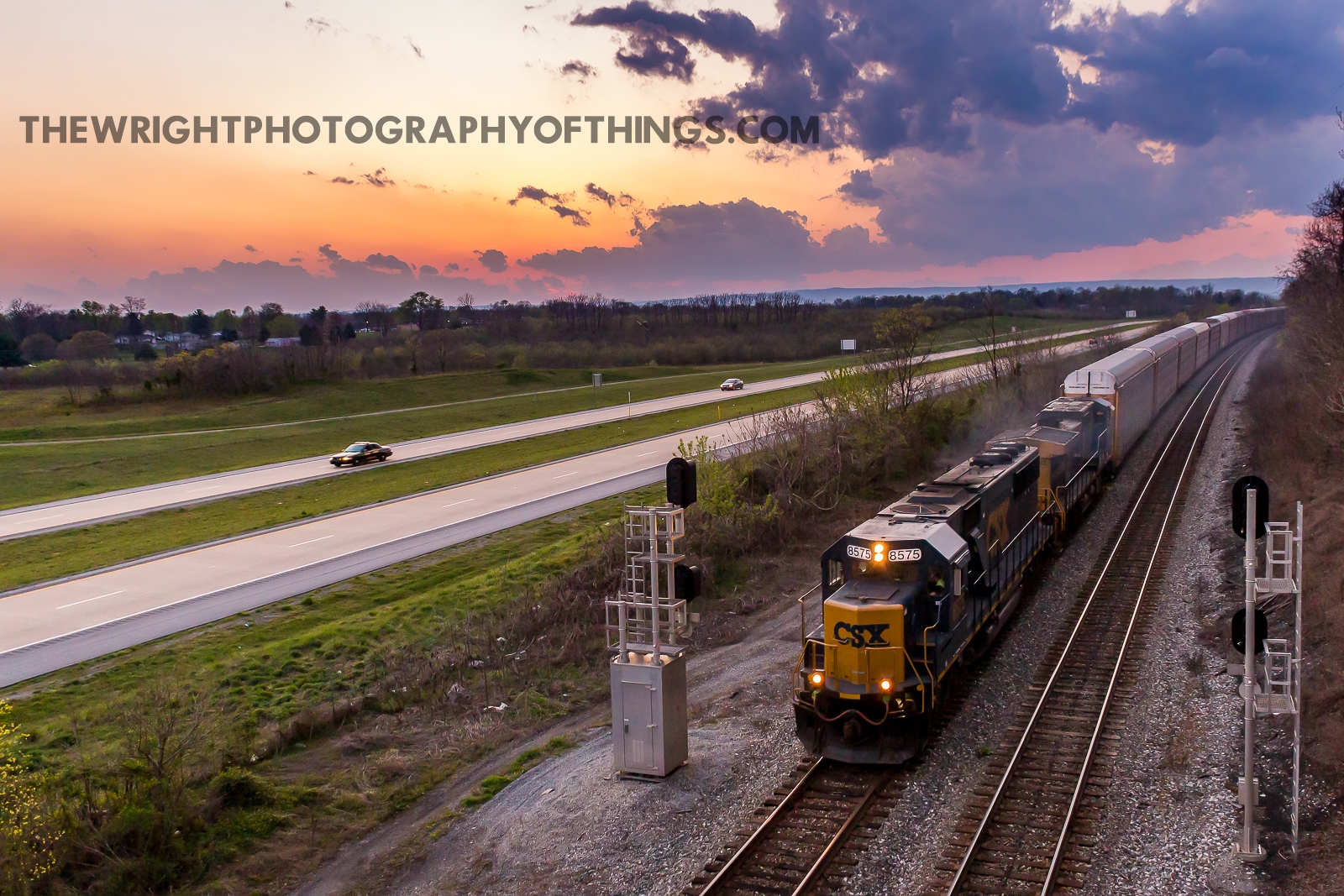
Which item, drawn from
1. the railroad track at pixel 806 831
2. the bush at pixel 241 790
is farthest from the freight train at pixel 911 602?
the bush at pixel 241 790

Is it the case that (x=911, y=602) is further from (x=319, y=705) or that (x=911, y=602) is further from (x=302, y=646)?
(x=302, y=646)

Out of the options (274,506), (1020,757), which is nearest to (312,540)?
(274,506)

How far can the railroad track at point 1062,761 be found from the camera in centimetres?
1136

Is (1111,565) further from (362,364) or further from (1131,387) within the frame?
(362,364)

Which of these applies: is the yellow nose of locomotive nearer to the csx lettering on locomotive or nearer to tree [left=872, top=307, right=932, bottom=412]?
→ the csx lettering on locomotive

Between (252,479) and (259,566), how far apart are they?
66.2ft

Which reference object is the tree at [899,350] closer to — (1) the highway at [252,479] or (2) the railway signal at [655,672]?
(1) the highway at [252,479]

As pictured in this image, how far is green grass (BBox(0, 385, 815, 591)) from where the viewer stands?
32625 millimetres

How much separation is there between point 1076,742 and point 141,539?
35.3 metres

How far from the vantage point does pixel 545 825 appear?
13.4 metres

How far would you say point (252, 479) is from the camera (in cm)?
4862

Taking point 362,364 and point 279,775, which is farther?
point 362,364

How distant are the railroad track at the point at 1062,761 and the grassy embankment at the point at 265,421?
47823mm

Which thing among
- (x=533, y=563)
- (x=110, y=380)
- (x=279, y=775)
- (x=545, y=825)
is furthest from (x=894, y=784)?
(x=110, y=380)
